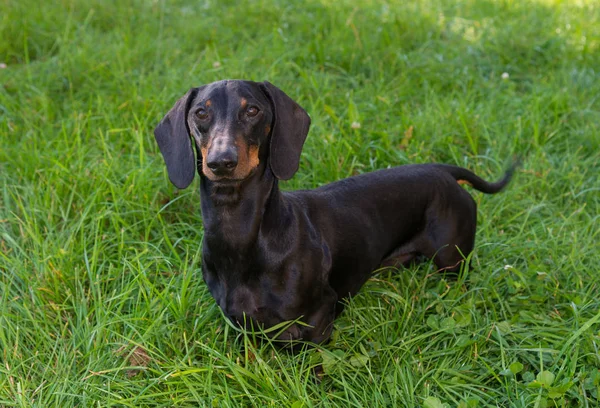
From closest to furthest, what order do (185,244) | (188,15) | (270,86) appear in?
(270,86) < (185,244) < (188,15)

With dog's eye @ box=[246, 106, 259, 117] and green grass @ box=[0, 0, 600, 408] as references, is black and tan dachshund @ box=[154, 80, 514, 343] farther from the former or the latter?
green grass @ box=[0, 0, 600, 408]

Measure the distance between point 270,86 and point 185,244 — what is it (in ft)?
3.25

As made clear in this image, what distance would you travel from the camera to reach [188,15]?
5.36 m

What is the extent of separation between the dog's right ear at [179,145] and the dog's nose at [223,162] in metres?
0.27

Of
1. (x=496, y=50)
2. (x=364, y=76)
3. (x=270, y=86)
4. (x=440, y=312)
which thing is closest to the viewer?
(x=270, y=86)

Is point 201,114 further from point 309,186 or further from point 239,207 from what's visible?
point 309,186

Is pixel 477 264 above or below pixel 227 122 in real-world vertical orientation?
below

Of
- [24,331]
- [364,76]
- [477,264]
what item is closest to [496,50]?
[364,76]

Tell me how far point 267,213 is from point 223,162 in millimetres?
376

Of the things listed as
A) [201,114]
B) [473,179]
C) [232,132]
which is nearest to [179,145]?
[201,114]

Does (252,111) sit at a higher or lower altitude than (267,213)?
higher

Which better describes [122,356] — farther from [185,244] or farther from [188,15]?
[188,15]

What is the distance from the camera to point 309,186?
3312mm

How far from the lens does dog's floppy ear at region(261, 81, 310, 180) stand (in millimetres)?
2176
